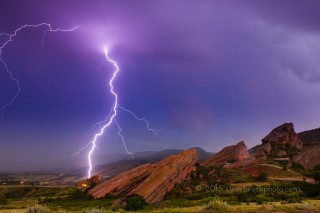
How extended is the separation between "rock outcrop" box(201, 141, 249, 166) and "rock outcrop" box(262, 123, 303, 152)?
812 inches

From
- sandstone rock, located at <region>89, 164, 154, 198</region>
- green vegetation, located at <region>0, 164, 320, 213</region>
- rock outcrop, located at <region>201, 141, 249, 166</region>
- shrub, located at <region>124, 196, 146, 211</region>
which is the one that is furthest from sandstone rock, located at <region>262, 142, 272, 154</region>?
shrub, located at <region>124, 196, 146, 211</region>

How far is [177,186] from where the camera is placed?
199 feet

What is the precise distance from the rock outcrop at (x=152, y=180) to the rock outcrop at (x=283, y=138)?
5031cm

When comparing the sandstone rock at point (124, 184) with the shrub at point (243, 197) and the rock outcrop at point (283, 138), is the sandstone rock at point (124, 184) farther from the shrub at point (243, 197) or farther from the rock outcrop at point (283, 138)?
the rock outcrop at point (283, 138)

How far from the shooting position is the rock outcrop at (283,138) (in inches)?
4500

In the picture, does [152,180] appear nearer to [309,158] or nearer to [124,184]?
[124,184]

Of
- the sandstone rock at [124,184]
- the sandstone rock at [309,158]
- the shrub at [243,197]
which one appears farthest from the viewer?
the sandstone rock at [309,158]

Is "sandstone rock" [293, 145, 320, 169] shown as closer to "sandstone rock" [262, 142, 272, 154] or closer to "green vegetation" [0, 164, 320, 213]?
"green vegetation" [0, 164, 320, 213]

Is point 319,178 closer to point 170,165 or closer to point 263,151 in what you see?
point 170,165

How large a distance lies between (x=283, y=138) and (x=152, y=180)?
235ft

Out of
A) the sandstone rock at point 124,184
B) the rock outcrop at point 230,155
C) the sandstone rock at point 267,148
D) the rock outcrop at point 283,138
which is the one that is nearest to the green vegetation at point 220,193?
the sandstone rock at point 124,184

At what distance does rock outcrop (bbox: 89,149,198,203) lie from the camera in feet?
183

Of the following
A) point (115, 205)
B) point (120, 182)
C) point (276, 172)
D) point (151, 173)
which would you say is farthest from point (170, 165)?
point (276, 172)

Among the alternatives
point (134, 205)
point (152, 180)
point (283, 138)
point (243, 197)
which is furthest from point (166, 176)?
point (283, 138)
